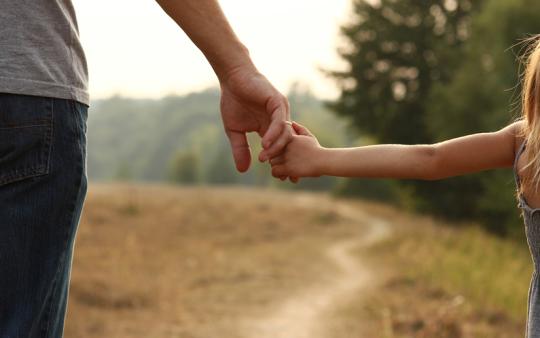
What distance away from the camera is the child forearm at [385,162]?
2377 millimetres

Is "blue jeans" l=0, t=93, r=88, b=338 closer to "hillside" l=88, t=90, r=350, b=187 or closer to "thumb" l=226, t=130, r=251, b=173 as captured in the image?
"thumb" l=226, t=130, r=251, b=173

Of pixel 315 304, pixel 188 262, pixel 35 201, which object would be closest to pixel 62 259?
pixel 35 201

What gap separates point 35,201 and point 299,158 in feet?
3.35

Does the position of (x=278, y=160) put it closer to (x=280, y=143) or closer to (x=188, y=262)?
(x=280, y=143)

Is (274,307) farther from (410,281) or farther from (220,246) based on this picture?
(220,246)

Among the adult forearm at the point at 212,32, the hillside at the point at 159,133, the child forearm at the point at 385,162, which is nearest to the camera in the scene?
the adult forearm at the point at 212,32

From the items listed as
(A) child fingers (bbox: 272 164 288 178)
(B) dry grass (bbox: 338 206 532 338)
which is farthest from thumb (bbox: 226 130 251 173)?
(B) dry grass (bbox: 338 206 532 338)

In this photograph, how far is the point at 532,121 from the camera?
2.20m

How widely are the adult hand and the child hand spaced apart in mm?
30

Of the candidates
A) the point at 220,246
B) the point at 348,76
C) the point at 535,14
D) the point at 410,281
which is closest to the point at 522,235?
the point at 535,14

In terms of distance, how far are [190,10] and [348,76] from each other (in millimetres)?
23394

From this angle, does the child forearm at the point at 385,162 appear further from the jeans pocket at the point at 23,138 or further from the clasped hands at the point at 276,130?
the jeans pocket at the point at 23,138

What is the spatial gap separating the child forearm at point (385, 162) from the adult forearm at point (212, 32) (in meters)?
0.47

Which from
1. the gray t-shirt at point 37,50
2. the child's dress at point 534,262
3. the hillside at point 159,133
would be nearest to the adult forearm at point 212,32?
the gray t-shirt at point 37,50
